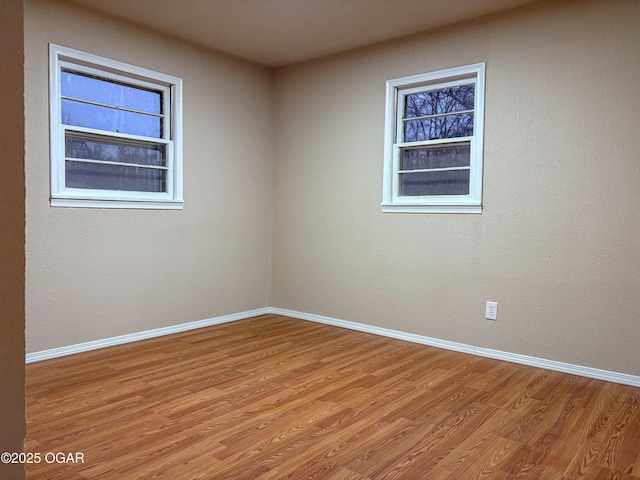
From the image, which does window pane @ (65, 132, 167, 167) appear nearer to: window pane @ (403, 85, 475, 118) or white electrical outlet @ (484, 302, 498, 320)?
window pane @ (403, 85, 475, 118)

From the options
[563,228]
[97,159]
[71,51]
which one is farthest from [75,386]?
[563,228]

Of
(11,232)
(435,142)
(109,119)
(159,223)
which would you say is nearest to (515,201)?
(435,142)

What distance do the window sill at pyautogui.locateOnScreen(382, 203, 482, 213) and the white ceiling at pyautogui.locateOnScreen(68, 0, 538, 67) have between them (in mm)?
1354

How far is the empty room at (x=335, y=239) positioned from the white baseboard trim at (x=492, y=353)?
0.6 inches

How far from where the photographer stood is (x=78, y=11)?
330 centimetres

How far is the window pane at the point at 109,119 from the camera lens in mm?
3361

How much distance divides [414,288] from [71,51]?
9.96 ft

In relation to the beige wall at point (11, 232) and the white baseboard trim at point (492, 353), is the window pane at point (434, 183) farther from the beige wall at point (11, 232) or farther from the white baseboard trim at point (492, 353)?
the beige wall at point (11, 232)

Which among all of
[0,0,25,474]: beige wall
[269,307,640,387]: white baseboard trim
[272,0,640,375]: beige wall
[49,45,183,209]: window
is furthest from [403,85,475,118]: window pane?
[0,0,25,474]: beige wall

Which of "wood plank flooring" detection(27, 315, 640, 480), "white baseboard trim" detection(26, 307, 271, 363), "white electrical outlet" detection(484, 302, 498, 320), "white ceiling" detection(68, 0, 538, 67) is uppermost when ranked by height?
"white ceiling" detection(68, 0, 538, 67)

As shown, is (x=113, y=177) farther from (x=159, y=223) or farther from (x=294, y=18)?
(x=294, y=18)

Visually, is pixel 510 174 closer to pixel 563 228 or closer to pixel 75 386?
pixel 563 228

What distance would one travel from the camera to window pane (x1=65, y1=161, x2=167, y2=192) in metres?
3.41

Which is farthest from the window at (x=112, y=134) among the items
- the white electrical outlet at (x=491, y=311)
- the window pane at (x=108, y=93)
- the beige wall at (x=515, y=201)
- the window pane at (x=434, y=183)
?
the white electrical outlet at (x=491, y=311)
